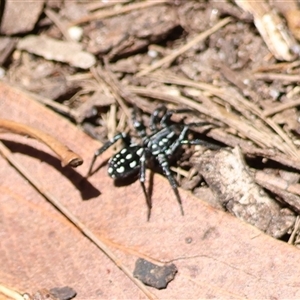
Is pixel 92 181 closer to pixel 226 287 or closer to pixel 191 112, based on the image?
pixel 191 112

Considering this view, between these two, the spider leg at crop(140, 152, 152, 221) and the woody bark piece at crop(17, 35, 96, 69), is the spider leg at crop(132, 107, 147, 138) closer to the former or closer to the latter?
the spider leg at crop(140, 152, 152, 221)

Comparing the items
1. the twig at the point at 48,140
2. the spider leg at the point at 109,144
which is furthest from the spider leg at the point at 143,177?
the twig at the point at 48,140

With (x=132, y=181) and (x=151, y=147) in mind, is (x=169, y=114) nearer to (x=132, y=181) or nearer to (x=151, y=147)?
(x=151, y=147)

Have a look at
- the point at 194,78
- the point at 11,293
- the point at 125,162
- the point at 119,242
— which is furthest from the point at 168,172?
the point at 11,293

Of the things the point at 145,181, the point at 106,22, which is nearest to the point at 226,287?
the point at 145,181

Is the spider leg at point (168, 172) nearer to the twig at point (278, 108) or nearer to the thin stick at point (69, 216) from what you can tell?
the thin stick at point (69, 216)
